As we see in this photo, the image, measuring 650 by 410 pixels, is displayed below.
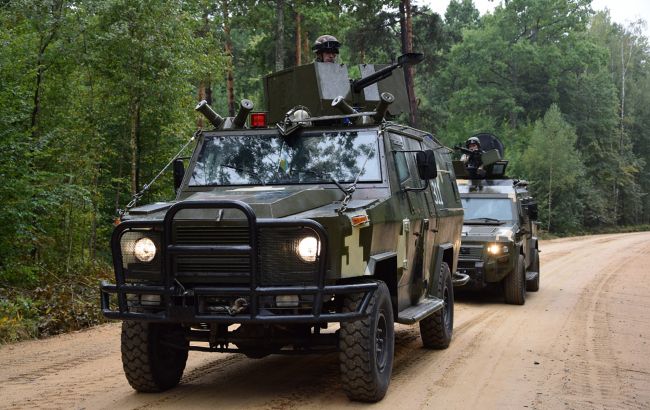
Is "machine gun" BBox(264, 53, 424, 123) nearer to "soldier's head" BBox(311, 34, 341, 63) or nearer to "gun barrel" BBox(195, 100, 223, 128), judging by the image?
"soldier's head" BBox(311, 34, 341, 63)

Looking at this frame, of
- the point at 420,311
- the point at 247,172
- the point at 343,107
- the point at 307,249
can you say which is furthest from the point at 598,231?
the point at 307,249

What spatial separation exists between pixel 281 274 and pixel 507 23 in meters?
61.5

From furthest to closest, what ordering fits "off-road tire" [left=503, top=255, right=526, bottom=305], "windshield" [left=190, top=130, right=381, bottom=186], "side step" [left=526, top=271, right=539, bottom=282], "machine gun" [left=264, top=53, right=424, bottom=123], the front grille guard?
"side step" [left=526, top=271, right=539, bottom=282]
"off-road tire" [left=503, top=255, right=526, bottom=305]
"machine gun" [left=264, top=53, right=424, bottom=123]
"windshield" [left=190, top=130, right=381, bottom=186]
the front grille guard

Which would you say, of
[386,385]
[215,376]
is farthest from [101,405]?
[386,385]

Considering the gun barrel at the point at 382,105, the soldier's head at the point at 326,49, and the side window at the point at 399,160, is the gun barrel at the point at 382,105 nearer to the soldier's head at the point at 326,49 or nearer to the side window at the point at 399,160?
the side window at the point at 399,160

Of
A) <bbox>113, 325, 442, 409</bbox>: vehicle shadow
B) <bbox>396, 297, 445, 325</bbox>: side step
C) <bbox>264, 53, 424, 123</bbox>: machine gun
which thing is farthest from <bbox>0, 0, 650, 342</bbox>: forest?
<bbox>396, 297, 445, 325</bbox>: side step

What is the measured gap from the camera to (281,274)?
6.13 meters

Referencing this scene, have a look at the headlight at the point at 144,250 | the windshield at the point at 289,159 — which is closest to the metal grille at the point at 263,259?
the headlight at the point at 144,250

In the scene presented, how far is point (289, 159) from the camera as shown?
7.79 m

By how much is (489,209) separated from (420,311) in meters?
7.78

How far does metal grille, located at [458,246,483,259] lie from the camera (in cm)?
1402

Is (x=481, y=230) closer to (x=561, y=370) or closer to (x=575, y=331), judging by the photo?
(x=575, y=331)

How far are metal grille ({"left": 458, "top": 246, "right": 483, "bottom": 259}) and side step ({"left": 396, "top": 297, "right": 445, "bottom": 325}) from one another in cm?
503

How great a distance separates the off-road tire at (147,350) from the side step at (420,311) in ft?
6.74
